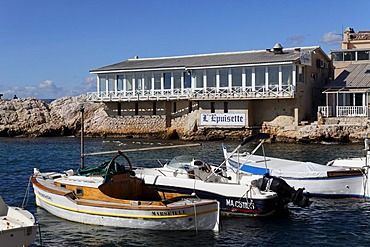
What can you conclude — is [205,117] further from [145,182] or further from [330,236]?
[330,236]

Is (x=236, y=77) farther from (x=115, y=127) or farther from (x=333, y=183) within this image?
→ (x=333, y=183)

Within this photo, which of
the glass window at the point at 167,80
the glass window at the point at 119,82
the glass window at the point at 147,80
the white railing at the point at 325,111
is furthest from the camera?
the glass window at the point at 119,82

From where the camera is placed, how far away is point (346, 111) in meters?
44.0

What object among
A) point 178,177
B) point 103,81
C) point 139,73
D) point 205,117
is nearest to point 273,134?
point 205,117

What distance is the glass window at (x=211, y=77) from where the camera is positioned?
156 ft

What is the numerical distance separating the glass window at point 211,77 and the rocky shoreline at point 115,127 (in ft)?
10.6

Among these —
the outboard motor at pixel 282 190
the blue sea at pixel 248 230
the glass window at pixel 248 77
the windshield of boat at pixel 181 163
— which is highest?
the glass window at pixel 248 77

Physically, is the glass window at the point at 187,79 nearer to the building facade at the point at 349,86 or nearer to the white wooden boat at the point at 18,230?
the building facade at the point at 349,86

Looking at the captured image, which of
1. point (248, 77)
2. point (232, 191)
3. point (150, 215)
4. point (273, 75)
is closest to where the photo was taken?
point (150, 215)

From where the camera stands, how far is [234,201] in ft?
60.1

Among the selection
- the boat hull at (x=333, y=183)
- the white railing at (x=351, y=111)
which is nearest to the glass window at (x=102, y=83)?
the white railing at (x=351, y=111)

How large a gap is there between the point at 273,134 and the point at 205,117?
635 cm

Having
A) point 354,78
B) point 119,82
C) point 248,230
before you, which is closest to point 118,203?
point 248,230

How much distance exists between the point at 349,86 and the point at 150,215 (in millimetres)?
33016
